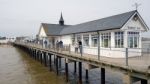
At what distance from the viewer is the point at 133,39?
15734mm

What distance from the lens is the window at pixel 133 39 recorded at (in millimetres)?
15402

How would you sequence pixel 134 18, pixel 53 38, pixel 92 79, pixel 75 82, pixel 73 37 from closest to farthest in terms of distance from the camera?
pixel 134 18 < pixel 75 82 < pixel 92 79 < pixel 73 37 < pixel 53 38

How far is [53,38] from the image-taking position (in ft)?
117

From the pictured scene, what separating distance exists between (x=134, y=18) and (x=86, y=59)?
6474mm

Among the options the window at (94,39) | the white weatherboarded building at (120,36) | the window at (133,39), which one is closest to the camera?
the white weatherboarded building at (120,36)

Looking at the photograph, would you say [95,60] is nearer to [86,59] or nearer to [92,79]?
[86,59]

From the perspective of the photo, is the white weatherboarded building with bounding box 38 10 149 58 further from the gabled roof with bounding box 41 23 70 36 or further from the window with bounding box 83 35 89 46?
the gabled roof with bounding box 41 23 70 36

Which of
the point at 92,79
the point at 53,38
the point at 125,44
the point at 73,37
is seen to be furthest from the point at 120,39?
the point at 53,38

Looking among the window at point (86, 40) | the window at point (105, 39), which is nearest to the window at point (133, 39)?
the window at point (105, 39)

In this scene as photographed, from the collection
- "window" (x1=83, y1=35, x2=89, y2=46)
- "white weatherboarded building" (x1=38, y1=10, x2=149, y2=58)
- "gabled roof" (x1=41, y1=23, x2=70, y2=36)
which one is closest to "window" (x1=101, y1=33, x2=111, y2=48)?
"white weatherboarded building" (x1=38, y1=10, x2=149, y2=58)

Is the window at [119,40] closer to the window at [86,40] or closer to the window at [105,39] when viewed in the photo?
the window at [105,39]

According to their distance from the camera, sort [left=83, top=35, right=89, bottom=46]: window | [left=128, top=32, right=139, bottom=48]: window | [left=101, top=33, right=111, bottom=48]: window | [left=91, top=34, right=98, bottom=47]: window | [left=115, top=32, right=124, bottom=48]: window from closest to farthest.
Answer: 1. [left=115, top=32, right=124, bottom=48]: window
2. [left=128, top=32, right=139, bottom=48]: window
3. [left=101, top=33, right=111, bottom=48]: window
4. [left=91, top=34, right=98, bottom=47]: window
5. [left=83, top=35, right=89, bottom=46]: window

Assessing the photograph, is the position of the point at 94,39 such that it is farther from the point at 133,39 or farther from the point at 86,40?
the point at 133,39

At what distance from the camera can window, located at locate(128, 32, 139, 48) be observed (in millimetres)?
15402
